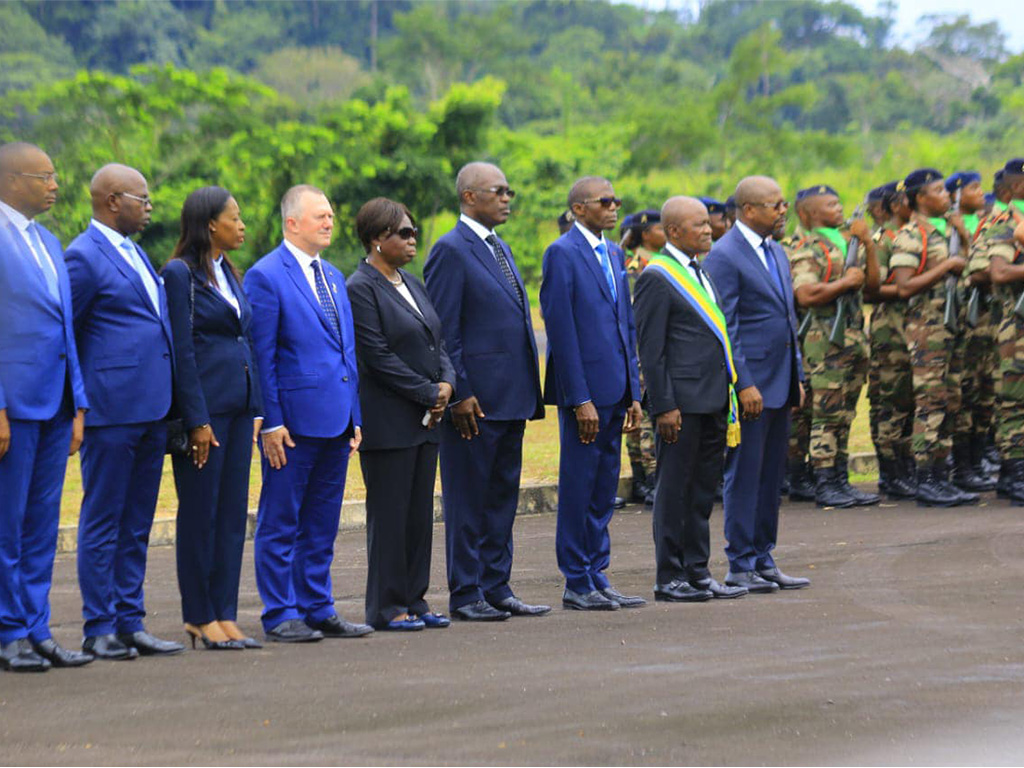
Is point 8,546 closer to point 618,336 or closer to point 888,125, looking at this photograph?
point 618,336

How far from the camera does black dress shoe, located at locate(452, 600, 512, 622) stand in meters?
8.34

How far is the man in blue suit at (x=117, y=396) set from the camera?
718cm

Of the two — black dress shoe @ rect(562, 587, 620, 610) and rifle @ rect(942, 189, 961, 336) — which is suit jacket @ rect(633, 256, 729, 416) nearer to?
black dress shoe @ rect(562, 587, 620, 610)

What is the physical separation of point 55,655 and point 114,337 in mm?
1315

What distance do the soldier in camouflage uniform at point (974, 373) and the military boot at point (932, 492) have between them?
0.78m

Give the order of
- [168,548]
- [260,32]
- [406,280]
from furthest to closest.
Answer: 1. [260,32]
2. [168,548]
3. [406,280]

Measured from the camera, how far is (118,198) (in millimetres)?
7301

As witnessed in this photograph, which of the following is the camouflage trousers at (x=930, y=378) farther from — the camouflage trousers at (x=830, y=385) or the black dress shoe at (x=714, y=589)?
the black dress shoe at (x=714, y=589)

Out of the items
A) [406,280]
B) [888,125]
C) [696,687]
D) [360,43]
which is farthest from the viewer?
[360,43]

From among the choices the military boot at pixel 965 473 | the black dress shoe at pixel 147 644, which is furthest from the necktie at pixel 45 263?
the military boot at pixel 965 473

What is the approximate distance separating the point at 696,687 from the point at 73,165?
28349mm

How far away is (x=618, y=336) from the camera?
8.84 metres

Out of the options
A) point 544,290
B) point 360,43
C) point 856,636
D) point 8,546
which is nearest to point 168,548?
point 544,290

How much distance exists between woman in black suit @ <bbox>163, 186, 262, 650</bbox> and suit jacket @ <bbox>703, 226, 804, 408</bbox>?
274 cm
